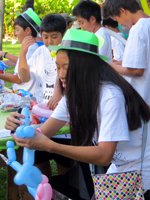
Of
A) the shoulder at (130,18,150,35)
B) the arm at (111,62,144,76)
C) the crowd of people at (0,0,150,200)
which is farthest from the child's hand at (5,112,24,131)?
the shoulder at (130,18,150,35)

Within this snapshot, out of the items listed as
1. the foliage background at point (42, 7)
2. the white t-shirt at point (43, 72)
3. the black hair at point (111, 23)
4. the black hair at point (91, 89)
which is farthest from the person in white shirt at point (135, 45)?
the foliage background at point (42, 7)

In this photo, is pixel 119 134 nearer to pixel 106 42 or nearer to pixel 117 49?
pixel 106 42

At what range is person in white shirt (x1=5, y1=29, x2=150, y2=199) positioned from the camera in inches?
63.9

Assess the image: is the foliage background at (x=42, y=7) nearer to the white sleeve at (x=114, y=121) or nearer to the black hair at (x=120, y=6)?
the black hair at (x=120, y=6)

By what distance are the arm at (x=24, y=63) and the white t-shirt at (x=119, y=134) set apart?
1.70m

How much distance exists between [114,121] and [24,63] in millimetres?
1872

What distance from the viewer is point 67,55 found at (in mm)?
1707

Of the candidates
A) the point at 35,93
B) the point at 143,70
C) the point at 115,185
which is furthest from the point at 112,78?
the point at 35,93

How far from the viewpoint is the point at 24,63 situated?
3369mm

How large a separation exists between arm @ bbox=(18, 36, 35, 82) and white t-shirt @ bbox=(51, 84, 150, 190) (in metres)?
1.70

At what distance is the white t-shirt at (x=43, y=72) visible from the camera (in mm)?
3214

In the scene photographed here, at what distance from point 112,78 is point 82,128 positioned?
0.25 metres

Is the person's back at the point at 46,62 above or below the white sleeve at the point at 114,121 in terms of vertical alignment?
above

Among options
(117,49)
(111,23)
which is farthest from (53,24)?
(111,23)
